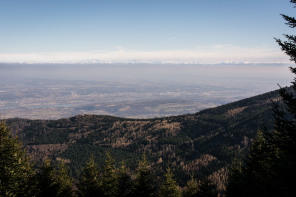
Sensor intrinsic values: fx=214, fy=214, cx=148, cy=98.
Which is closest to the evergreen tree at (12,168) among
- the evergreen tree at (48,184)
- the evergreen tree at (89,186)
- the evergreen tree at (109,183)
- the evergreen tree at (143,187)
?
the evergreen tree at (48,184)

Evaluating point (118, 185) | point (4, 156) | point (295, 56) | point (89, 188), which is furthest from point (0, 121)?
point (295, 56)

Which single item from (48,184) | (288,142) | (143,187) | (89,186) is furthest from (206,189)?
(48,184)

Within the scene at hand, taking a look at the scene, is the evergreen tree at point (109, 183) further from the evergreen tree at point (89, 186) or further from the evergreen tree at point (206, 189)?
the evergreen tree at point (206, 189)

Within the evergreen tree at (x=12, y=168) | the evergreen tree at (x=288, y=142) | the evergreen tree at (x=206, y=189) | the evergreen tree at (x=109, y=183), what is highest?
the evergreen tree at (x=288, y=142)

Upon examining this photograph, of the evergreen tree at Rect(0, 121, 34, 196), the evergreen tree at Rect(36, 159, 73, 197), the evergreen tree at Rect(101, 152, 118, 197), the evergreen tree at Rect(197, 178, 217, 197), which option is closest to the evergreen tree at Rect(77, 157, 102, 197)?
the evergreen tree at Rect(101, 152, 118, 197)

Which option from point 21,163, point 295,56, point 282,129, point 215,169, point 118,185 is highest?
point 295,56

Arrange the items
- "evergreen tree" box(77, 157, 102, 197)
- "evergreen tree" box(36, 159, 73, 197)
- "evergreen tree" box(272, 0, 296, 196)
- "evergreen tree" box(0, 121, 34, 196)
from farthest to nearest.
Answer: "evergreen tree" box(77, 157, 102, 197), "evergreen tree" box(36, 159, 73, 197), "evergreen tree" box(0, 121, 34, 196), "evergreen tree" box(272, 0, 296, 196)

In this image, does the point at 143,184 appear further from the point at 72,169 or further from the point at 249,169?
the point at 72,169

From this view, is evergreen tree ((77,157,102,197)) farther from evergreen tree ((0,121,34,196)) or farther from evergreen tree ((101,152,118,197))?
evergreen tree ((0,121,34,196))
